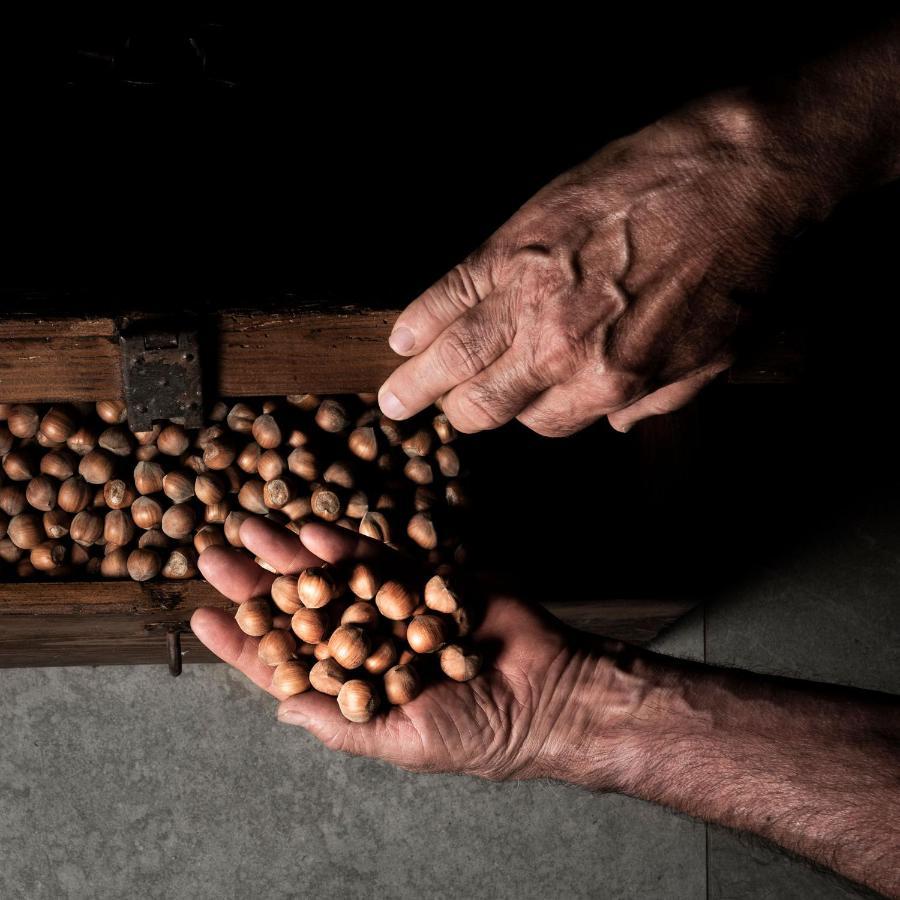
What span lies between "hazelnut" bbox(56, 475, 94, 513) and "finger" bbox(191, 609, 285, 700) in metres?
0.50

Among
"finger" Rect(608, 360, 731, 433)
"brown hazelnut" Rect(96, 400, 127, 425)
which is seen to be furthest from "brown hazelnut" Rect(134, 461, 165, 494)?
"finger" Rect(608, 360, 731, 433)

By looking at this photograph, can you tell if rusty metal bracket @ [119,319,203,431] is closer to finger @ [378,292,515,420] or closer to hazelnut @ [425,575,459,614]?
finger @ [378,292,515,420]

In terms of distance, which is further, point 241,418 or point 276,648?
point 241,418

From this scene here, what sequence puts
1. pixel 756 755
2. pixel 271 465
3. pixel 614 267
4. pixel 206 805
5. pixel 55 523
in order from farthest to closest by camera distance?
pixel 206 805 → pixel 55 523 → pixel 271 465 → pixel 756 755 → pixel 614 267

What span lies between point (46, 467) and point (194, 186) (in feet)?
2.54

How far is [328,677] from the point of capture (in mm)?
1493

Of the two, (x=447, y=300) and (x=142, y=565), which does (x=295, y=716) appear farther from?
(x=447, y=300)

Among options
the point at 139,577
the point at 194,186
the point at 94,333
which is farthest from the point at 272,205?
the point at 139,577

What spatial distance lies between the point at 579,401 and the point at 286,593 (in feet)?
2.12

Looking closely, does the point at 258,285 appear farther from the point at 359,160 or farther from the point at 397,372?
the point at 359,160

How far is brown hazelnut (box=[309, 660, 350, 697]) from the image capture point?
1.49 meters

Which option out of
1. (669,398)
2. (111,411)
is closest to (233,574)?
(111,411)

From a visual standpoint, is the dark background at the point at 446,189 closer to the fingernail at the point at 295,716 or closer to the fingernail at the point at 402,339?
the fingernail at the point at 402,339

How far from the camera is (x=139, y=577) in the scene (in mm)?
1853
